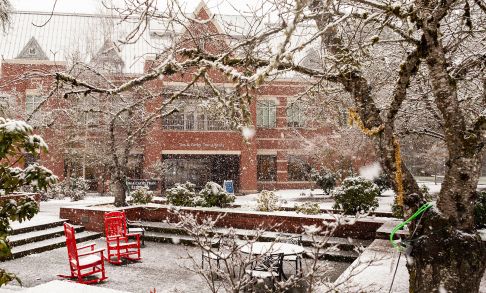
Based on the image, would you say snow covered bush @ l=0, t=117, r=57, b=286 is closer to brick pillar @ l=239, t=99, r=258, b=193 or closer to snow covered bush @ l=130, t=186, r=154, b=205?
snow covered bush @ l=130, t=186, r=154, b=205

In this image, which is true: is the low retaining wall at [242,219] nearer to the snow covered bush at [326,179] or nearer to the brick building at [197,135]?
the brick building at [197,135]

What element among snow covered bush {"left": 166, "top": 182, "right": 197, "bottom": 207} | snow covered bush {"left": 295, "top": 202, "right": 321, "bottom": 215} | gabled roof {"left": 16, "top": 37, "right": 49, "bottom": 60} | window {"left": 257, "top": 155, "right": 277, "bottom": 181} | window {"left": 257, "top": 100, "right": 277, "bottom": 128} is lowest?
snow covered bush {"left": 295, "top": 202, "right": 321, "bottom": 215}

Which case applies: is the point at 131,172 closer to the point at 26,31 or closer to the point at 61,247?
the point at 26,31

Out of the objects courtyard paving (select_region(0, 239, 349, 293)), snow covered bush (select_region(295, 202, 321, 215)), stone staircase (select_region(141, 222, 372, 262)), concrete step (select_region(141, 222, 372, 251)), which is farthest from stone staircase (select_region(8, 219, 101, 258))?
snow covered bush (select_region(295, 202, 321, 215))

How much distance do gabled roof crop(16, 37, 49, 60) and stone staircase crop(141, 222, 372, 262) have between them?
64.8 ft

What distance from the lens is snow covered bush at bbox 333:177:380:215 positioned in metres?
11.8

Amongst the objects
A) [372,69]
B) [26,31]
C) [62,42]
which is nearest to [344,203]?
[372,69]

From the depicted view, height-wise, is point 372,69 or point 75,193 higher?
point 372,69

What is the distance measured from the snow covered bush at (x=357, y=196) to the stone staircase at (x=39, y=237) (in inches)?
291

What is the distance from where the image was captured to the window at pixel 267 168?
28625 millimetres

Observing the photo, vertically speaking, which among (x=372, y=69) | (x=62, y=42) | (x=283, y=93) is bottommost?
(x=372, y=69)

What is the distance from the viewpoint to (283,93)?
2875 centimetres

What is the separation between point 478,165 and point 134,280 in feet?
21.0

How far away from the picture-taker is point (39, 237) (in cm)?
1109
